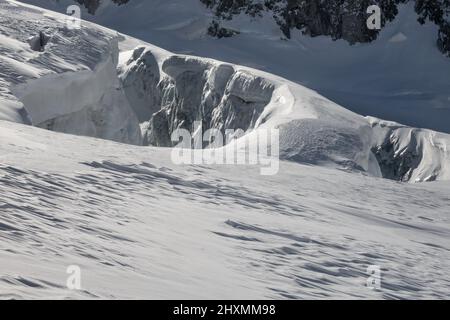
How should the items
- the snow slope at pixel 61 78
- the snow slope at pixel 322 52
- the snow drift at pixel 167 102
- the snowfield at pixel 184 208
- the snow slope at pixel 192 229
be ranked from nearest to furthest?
the snow slope at pixel 192 229 < the snowfield at pixel 184 208 < the snow slope at pixel 61 78 < the snow drift at pixel 167 102 < the snow slope at pixel 322 52

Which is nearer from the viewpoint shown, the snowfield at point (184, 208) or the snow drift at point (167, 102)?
the snowfield at point (184, 208)

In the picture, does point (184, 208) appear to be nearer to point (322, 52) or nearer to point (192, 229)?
point (192, 229)

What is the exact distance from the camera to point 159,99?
2052 cm

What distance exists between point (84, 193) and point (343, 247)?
189 cm

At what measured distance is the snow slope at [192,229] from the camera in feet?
14.7

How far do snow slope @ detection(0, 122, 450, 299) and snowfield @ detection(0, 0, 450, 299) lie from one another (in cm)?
2

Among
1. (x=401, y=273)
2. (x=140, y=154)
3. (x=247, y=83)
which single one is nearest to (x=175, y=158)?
(x=140, y=154)

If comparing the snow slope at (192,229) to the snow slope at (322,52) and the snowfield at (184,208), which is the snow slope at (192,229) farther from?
the snow slope at (322,52)

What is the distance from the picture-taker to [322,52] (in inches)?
1374

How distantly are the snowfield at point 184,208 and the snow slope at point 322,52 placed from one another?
606 inches

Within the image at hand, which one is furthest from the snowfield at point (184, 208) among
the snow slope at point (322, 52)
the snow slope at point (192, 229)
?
the snow slope at point (322, 52)

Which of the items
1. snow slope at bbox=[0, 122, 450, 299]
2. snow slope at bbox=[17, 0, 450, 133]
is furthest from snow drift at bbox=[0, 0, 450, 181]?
snow slope at bbox=[17, 0, 450, 133]
